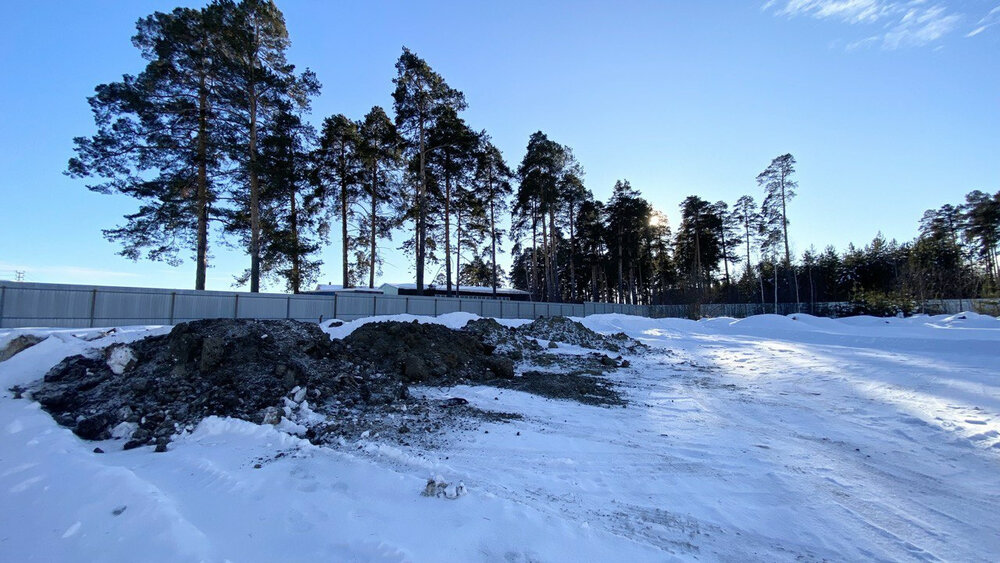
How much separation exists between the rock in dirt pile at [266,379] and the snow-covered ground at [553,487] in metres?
0.46

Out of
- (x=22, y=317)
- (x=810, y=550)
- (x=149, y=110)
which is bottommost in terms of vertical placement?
(x=810, y=550)

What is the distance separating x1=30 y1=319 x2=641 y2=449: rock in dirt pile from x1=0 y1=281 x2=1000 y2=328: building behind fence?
7.24m

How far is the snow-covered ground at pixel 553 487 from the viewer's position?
2598mm

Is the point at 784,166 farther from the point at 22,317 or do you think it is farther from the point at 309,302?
the point at 22,317

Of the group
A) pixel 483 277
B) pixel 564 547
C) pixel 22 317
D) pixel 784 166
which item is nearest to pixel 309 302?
pixel 22 317

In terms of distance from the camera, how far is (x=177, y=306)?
14.0m

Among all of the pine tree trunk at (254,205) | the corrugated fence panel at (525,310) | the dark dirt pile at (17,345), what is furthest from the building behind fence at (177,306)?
the dark dirt pile at (17,345)

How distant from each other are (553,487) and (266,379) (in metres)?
5.05

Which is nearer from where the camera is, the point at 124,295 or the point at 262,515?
the point at 262,515

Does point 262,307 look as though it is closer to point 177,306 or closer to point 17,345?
point 177,306

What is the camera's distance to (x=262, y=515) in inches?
115

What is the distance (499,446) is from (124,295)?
14.9 metres

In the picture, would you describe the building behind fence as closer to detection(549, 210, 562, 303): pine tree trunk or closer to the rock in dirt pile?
the rock in dirt pile

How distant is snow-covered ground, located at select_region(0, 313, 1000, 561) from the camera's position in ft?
8.52
